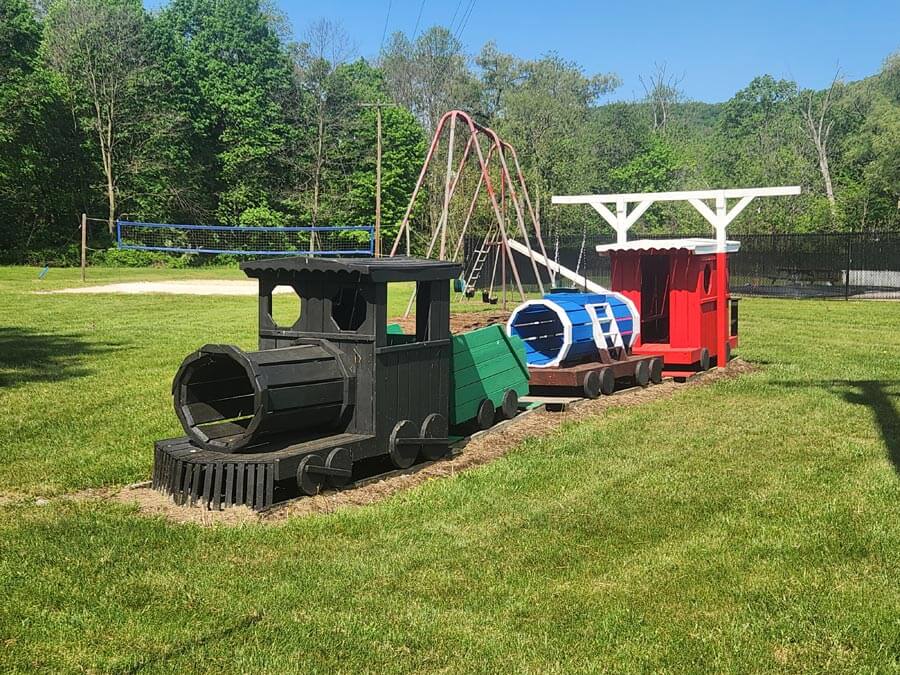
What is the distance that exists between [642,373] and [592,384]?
1.27 meters

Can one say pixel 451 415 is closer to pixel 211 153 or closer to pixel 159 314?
pixel 159 314

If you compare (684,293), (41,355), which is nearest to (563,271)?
(684,293)

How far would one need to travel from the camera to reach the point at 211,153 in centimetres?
5141

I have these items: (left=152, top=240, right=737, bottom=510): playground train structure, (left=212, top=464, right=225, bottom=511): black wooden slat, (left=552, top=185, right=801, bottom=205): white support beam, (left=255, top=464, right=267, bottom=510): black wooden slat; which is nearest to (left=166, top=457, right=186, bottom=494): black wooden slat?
(left=152, top=240, right=737, bottom=510): playground train structure

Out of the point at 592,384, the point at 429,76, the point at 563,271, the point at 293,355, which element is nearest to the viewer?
the point at 293,355

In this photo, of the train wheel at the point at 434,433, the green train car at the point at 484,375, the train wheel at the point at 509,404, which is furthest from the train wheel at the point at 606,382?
the train wheel at the point at 434,433

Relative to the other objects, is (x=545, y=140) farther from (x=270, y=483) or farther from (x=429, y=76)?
(x=270, y=483)

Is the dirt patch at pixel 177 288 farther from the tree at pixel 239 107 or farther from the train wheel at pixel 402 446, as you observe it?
the tree at pixel 239 107

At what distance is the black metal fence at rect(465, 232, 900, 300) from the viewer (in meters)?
28.8

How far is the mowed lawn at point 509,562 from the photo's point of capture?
3889 mm

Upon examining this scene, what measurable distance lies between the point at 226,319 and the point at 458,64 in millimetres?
52729

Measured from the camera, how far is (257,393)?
5793mm

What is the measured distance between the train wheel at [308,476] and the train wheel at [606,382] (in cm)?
515

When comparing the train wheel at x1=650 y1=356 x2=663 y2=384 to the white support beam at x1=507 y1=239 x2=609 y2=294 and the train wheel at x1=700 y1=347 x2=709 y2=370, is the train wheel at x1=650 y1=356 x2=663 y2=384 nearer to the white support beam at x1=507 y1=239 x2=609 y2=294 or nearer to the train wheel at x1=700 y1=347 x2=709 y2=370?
the train wheel at x1=700 y1=347 x2=709 y2=370
